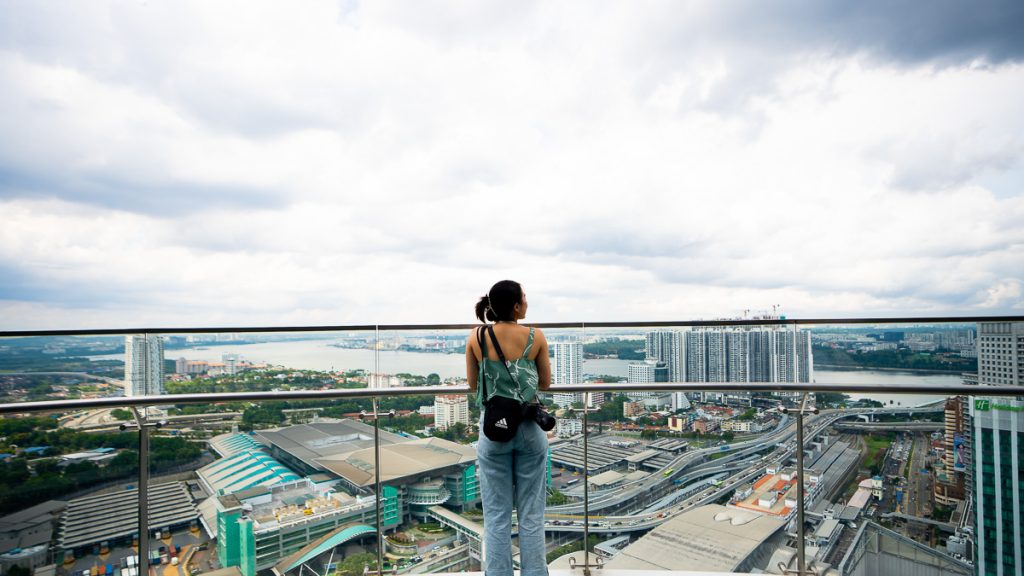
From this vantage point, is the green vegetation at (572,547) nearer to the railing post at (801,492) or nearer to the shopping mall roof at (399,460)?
the shopping mall roof at (399,460)

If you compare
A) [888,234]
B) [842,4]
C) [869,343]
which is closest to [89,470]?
[869,343]

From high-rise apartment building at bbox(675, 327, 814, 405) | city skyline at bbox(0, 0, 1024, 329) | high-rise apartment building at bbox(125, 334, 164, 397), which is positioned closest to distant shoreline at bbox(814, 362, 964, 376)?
high-rise apartment building at bbox(675, 327, 814, 405)

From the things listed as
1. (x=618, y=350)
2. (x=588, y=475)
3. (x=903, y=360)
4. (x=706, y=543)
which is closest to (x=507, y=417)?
(x=588, y=475)

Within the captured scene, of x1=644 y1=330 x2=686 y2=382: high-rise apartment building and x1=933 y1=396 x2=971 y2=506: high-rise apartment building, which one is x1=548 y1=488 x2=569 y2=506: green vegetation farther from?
x1=644 y1=330 x2=686 y2=382: high-rise apartment building

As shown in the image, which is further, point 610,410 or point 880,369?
point 880,369

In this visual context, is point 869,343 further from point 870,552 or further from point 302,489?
point 302,489

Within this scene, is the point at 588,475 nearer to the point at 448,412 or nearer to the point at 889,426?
the point at 448,412
